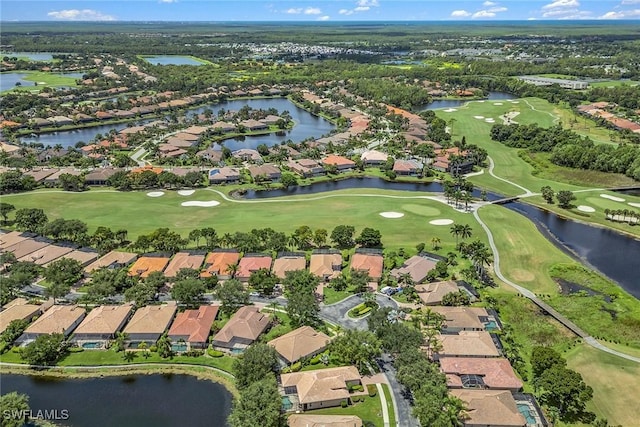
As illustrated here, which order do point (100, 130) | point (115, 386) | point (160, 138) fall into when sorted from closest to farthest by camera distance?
point (115, 386) < point (160, 138) < point (100, 130)

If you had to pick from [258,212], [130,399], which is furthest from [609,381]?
[258,212]

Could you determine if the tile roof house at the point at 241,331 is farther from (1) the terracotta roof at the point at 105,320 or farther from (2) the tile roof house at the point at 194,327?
(1) the terracotta roof at the point at 105,320

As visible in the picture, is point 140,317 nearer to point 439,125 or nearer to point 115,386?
point 115,386

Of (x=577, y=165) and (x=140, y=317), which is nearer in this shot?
(x=140, y=317)

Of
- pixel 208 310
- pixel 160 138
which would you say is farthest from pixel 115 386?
pixel 160 138

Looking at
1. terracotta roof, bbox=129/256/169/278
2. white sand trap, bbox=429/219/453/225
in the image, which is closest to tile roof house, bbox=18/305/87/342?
terracotta roof, bbox=129/256/169/278

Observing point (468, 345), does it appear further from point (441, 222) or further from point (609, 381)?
point (441, 222)
